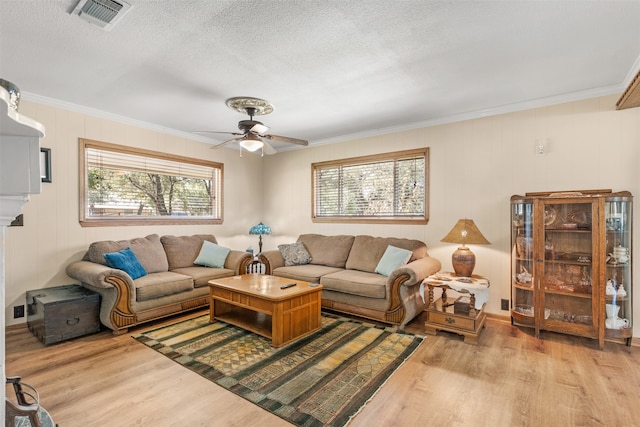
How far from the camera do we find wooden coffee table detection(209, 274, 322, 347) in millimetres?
2955

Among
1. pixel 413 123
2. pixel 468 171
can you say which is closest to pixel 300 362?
pixel 468 171

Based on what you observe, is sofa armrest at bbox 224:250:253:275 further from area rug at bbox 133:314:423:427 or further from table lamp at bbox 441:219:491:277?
table lamp at bbox 441:219:491:277

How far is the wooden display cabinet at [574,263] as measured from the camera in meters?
2.96

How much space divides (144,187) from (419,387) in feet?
13.8

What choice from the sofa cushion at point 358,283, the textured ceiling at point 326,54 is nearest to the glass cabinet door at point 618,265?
the textured ceiling at point 326,54

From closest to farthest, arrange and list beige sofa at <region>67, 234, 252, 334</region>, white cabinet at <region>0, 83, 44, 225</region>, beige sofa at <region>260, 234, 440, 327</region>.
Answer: white cabinet at <region>0, 83, 44, 225</region> → beige sofa at <region>67, 234, 252, 334</region> → beige sofa at <region>260, 234, 440, 327</region>

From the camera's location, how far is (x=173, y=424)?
6.18ft

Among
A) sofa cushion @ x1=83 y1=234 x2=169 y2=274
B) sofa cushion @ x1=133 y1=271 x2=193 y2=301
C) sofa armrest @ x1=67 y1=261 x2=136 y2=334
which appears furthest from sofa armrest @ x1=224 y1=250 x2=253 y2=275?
sofa armrest @ x1=67 y1=261 x2=136 y2=334

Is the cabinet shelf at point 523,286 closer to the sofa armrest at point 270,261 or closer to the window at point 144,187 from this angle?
the sofa armrest at point 270,261

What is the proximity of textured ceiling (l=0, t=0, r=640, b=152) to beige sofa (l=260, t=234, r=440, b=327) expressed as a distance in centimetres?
183

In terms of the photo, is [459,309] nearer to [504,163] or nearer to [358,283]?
[358,283]

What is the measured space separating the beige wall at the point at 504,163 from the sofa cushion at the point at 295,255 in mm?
909

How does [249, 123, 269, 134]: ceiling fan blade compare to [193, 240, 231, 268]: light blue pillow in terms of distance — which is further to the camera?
[193, 240, 231, 268]: light blue pillow

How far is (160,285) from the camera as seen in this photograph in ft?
11.6
